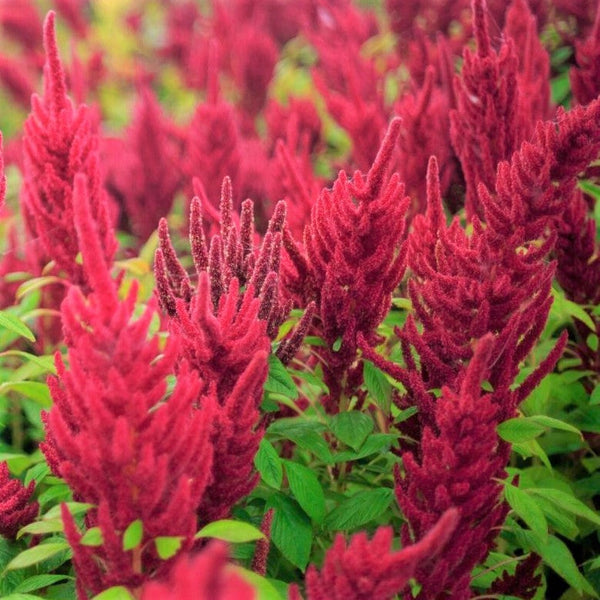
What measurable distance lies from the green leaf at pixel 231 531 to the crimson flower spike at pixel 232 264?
0.40 metres

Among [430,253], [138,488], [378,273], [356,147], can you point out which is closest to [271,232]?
[378,273]

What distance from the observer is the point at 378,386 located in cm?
180

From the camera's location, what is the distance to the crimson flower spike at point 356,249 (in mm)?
1651

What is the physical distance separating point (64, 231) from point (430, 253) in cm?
85

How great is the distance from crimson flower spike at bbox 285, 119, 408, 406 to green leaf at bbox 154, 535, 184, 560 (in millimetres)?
610

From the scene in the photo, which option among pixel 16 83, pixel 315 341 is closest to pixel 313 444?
pixel 315 341

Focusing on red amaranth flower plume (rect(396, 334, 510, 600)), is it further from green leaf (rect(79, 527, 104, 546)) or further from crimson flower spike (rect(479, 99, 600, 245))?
green leaf (rect(79, 527, 104, 546))

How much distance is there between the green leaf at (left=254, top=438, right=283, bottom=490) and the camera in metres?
1.63

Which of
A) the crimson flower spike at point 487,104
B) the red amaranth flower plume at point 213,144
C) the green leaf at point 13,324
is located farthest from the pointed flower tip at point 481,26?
the green leaf at point 13,324

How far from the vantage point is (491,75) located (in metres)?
2.04

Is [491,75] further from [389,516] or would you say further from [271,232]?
[389,516]

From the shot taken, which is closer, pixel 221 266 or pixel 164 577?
pixel 164 577

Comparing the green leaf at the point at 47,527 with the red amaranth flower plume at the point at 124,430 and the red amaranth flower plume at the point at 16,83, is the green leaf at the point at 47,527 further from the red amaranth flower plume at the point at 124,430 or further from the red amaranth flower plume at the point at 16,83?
the red amaranth flower plume at the point at 16,83

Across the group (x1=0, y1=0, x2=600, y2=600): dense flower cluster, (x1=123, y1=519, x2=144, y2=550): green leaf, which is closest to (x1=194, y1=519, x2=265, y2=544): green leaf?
(x1=0, y1=0, x2=600, y2=600): dense flower cluster
